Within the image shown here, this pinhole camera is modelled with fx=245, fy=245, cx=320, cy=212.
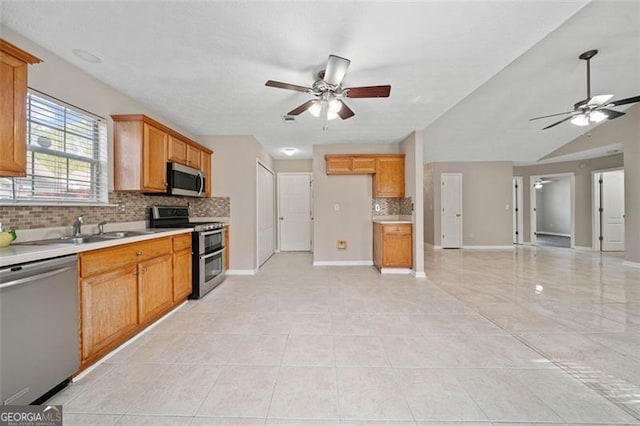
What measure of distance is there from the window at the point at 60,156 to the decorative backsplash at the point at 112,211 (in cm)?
9

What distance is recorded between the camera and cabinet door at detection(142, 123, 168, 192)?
8.87 ft

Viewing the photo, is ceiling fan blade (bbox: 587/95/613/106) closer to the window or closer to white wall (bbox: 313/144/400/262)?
white wall (bbox: 313/144/400/262)

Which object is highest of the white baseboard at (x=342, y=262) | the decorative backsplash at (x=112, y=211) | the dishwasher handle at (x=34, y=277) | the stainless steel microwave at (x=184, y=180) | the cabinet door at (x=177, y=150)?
the cabinet door at (x=177, y=150)

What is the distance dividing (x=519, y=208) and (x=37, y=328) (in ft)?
32.4

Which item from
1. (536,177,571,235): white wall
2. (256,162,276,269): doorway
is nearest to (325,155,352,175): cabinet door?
(256,162,276,269): doorway

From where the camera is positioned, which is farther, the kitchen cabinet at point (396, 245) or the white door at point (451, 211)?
the white door at point (451, 211)

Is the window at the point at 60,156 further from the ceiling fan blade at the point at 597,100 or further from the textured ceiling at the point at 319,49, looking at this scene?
the ceiling fan blade at the point at 597,100

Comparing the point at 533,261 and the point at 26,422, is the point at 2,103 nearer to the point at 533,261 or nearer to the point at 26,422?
the point at 26,422

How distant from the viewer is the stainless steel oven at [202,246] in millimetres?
3125

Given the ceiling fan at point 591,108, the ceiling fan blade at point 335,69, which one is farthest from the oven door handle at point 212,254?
the ceiling fan at point 591,108

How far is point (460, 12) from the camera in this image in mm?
1640

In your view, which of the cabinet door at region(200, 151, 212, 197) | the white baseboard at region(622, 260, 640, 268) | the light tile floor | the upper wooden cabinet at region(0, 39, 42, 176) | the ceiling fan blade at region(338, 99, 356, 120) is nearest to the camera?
the light tile floor

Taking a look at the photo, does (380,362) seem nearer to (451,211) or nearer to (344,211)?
(344,211)

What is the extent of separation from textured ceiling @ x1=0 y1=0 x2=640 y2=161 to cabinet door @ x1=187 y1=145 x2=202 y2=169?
42cm
